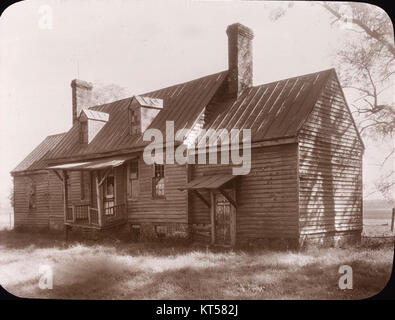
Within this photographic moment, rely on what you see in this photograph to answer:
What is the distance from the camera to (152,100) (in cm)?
2058

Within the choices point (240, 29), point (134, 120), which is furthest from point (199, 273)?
point (240, 29)

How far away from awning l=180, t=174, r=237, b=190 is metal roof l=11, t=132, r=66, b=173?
1327 centimetres

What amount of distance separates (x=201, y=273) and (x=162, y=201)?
281 inches

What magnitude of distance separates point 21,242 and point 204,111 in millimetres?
10354

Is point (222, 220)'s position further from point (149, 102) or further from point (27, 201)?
point (27, 201)

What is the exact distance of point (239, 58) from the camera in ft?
63.5

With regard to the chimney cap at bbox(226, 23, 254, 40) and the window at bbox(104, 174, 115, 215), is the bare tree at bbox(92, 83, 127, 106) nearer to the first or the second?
the window at bbox(104, 174, 115, 215)

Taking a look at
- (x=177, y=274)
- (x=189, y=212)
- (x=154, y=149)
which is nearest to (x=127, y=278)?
(x=177, y=274)

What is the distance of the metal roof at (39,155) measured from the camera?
27047 mm

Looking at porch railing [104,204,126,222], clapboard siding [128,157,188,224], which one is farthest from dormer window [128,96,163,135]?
porch railing [104,204,126,222]

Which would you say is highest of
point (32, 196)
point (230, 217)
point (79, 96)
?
point (79, 96)

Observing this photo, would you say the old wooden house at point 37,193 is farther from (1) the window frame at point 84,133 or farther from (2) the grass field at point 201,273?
(2) the grass field at point 201,273

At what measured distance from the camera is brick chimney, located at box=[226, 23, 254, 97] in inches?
752

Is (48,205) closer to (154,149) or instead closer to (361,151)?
(154,149)
